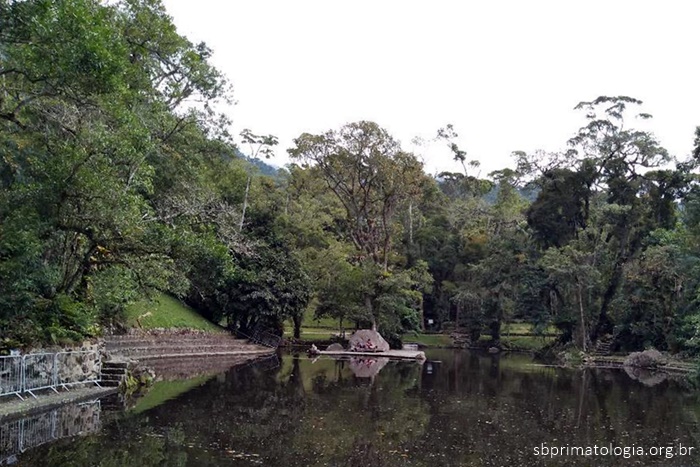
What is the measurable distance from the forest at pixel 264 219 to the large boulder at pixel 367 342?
7.15 ft

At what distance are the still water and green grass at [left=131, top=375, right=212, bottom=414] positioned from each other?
6 centimetres

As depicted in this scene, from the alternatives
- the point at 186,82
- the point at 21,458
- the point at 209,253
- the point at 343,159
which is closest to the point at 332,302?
the point at 343,159

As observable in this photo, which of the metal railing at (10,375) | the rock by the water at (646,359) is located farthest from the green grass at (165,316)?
the rock by the water at (646,359)

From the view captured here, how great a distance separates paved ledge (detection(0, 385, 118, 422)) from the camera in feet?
43.0

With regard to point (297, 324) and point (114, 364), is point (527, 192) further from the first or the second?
point (114, 364)

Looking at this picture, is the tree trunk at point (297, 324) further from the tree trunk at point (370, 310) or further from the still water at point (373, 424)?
the still water at point (373, 424)

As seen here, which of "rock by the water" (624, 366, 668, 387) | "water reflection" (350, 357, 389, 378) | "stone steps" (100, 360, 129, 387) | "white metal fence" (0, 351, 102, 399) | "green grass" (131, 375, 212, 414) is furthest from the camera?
"rock by the water" (624, 366, 668, 387)

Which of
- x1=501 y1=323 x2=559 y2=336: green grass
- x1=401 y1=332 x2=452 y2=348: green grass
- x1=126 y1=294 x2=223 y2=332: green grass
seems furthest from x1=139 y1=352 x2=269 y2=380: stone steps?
x1=501 y1=323 x2=559 y2=336: green grass

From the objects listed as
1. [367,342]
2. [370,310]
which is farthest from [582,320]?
[367,342]

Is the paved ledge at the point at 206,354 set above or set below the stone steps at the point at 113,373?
below

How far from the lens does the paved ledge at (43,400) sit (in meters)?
13.1

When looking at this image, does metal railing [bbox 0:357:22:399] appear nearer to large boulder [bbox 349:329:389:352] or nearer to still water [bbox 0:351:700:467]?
still water [bbox 0:351:700:467]

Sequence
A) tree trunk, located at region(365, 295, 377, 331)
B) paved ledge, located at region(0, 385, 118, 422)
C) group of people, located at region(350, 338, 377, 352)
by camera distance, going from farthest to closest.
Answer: tree trunk, located at region(365, 295, 377, 331)
group of people, located at region(350, 338, 377, 352)
paved ledge, located at region(0, 385, 118, 422)

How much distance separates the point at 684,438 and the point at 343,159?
28.4m
